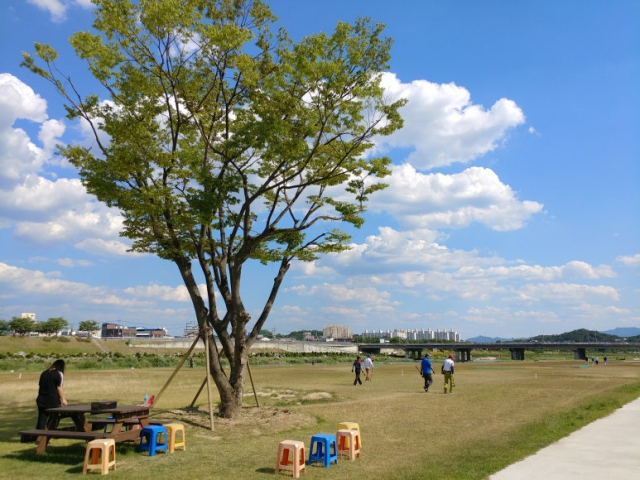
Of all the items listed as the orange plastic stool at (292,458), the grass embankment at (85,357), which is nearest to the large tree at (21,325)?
the grass embankment at (85,357)

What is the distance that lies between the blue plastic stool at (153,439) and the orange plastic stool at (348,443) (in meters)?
3.82

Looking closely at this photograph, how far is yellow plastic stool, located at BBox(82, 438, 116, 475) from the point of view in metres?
8.66

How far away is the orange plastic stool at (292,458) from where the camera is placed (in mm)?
8539

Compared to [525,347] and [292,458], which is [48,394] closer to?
[292,458]

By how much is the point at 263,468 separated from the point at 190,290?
24.8 ft

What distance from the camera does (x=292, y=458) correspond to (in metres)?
8.68

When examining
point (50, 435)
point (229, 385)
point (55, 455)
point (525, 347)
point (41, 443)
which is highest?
point (229, 385)

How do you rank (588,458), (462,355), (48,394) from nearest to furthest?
(588,458) < (48,394) < (462,355)

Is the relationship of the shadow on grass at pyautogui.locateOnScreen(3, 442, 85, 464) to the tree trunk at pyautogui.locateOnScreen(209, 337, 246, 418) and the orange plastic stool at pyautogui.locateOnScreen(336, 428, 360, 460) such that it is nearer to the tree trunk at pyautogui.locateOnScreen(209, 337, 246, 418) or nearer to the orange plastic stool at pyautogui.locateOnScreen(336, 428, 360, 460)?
the tree trunk at pyautogui.locateOnScreen(209, 337, 246, 418)

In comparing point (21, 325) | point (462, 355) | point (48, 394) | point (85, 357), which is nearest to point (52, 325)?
point (21, 325)

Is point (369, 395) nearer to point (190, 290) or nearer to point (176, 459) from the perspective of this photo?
point (190, 290)

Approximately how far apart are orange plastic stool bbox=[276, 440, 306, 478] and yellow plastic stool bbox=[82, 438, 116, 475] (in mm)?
3061

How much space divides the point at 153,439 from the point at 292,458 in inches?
138

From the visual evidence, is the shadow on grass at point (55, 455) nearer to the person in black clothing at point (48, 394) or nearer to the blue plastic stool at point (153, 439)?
the person in black clothing at point (48, 394)
